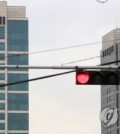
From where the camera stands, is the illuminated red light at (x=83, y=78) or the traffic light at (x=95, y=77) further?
the illuminated red light at (x=83, y=78)

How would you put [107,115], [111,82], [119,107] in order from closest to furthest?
1. [111,82]
2. [107,115]
3. [119,107]

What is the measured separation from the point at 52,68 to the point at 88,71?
3.89 feet

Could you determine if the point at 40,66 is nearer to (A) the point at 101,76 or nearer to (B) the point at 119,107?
(A) the point at 101,76

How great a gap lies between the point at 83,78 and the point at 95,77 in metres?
0.40

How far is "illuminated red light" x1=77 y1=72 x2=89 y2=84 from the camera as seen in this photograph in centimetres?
2766

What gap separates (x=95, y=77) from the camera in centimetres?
2761

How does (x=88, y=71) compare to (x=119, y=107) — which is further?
(x=119, y=107)

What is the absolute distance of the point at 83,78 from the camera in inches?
1090

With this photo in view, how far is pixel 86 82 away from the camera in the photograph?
1087 inches

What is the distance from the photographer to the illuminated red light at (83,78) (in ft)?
90.7

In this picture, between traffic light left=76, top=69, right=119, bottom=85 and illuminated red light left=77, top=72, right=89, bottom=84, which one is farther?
illuminated red light left=77, top=72, right=89, bottom=84

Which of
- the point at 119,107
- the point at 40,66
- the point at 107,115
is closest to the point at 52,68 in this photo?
the point at 40,66

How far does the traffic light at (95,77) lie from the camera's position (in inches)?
1081

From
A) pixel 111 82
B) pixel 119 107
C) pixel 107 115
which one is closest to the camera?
pixel 111 82
